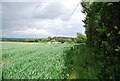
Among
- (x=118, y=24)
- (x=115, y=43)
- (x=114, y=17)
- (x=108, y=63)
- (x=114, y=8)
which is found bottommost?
(x=108, y=63)

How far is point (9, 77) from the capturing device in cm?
448

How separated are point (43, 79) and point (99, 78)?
2020 mm

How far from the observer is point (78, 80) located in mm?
3859

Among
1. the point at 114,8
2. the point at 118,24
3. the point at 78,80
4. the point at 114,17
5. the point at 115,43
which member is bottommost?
the point at 78,80

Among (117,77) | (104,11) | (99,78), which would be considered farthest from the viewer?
(104,11)

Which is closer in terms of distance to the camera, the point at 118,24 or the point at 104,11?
the point at 118,24

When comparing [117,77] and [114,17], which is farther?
[114,17]

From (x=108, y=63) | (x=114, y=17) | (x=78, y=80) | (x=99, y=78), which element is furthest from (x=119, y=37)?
(x=78, y=80)

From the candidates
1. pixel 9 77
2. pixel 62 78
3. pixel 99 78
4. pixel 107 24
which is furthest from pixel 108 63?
pixel 9 77

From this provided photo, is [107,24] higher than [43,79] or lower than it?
higher

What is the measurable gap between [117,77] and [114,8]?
2316mm

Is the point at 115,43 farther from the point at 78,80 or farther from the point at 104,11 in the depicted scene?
the point at 78,80

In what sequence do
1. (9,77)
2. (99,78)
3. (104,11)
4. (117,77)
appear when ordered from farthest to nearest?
(9,77)
(104,11)
(99,78)
(117,77)

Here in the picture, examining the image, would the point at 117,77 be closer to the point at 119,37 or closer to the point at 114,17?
the point at 119,37
